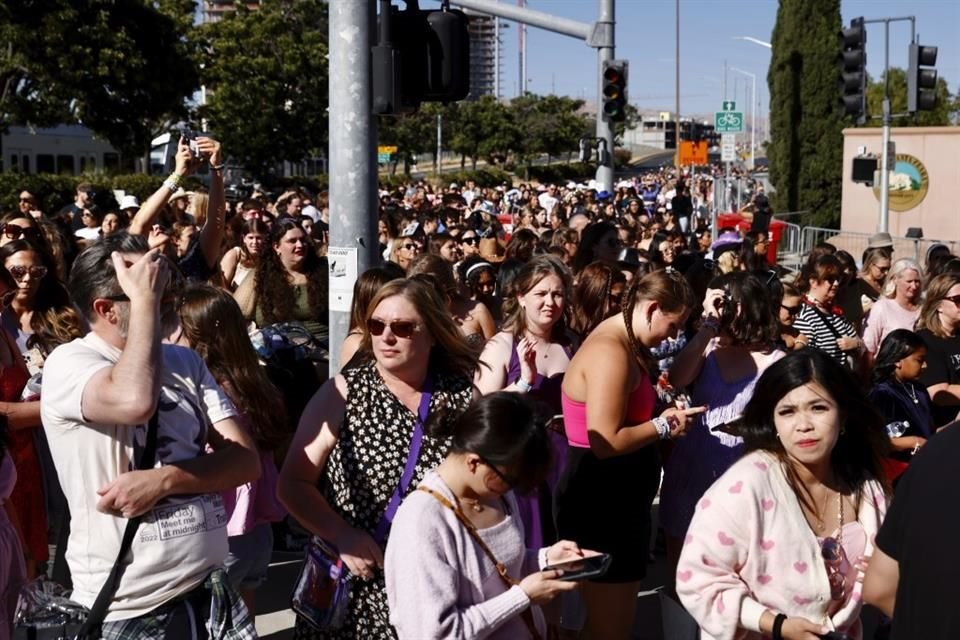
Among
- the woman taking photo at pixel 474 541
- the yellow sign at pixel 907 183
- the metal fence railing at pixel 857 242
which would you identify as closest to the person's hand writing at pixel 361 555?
the woman taking photo at pixel 474 541

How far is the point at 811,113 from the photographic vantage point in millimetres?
34656

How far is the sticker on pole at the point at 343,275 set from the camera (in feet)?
18.5

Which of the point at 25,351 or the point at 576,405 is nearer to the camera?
the point at 576,405

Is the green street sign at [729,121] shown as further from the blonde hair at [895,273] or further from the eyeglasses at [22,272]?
the eyeglasses at [22,272]

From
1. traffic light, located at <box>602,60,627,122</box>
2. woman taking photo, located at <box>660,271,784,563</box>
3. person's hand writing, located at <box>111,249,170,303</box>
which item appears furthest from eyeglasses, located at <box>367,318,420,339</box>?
traffic light, located at <box>602,60,627,122</box>

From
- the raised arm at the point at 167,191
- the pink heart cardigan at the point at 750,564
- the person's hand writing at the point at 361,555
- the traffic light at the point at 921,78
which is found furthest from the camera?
the traffic light at the point at 921,78

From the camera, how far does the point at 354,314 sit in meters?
4.95

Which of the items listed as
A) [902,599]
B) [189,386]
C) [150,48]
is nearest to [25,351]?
[189,386]

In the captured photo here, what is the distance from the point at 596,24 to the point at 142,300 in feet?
46.6

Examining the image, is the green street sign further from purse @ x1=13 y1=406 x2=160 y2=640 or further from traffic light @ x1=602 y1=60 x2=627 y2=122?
purse @ x1=13 y1=406 x2=160 y2=640

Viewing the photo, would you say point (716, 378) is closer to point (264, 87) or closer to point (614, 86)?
point (614, 86)

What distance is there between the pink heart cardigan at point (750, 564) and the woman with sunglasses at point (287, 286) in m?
4.41

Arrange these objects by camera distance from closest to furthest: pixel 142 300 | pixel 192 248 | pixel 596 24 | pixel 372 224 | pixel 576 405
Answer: pixel 142 300
pixel 576 405
pixel 372 224
pixel 192 248
pixel 596 24

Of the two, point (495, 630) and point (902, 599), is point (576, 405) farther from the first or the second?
point (902, 599)
